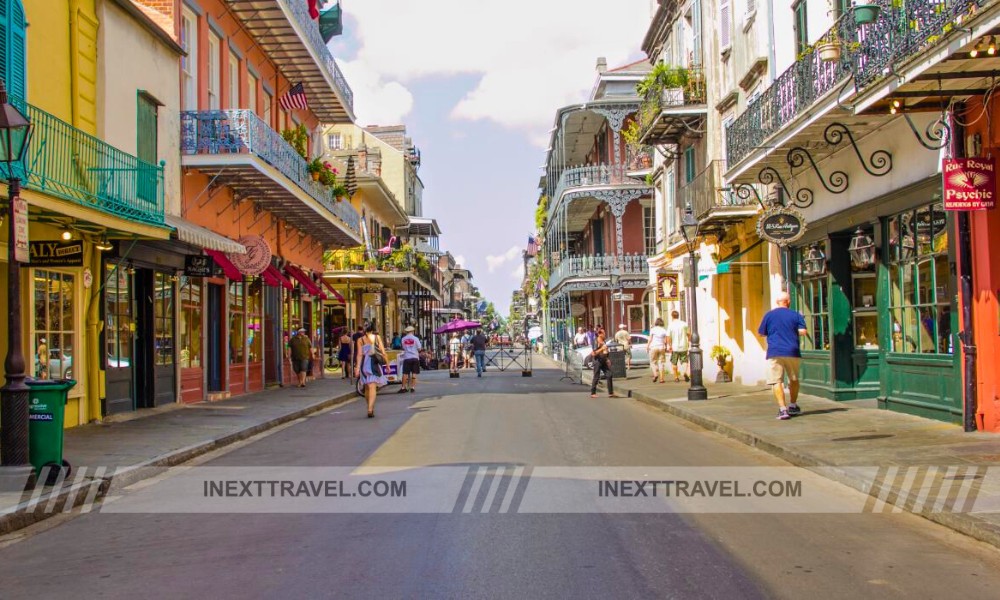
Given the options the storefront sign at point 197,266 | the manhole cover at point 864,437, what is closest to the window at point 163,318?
the storefront sign at point 197,266

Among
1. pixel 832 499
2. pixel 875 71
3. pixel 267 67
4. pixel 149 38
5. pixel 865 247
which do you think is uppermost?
pixel 267 67

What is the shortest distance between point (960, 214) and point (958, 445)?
2985 millimetres

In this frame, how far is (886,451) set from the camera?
9.95 m

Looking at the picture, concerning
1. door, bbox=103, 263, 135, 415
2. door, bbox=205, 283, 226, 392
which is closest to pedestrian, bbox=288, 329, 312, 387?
door, bbox=205, 283, 226, 392

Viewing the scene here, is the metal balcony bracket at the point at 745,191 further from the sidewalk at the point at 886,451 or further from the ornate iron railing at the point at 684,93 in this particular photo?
the ornate iron railing at the point at 684,93

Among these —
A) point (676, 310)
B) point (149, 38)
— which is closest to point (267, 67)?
point (149, 38)

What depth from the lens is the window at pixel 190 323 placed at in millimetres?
19578

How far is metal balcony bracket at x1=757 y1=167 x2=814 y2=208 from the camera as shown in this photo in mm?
17609

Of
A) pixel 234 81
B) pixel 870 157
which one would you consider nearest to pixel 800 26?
pixel 870 157

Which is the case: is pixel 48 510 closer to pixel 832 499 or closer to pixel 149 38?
pixel 832 499

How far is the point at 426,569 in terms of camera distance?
5621mm

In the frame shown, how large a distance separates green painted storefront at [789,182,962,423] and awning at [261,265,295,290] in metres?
12.5

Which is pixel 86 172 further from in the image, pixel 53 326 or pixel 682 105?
pixel 682 105

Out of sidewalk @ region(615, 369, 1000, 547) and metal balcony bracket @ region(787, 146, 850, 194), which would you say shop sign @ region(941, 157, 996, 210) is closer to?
sidewalk @ region(615, 369, 1000, 547)
